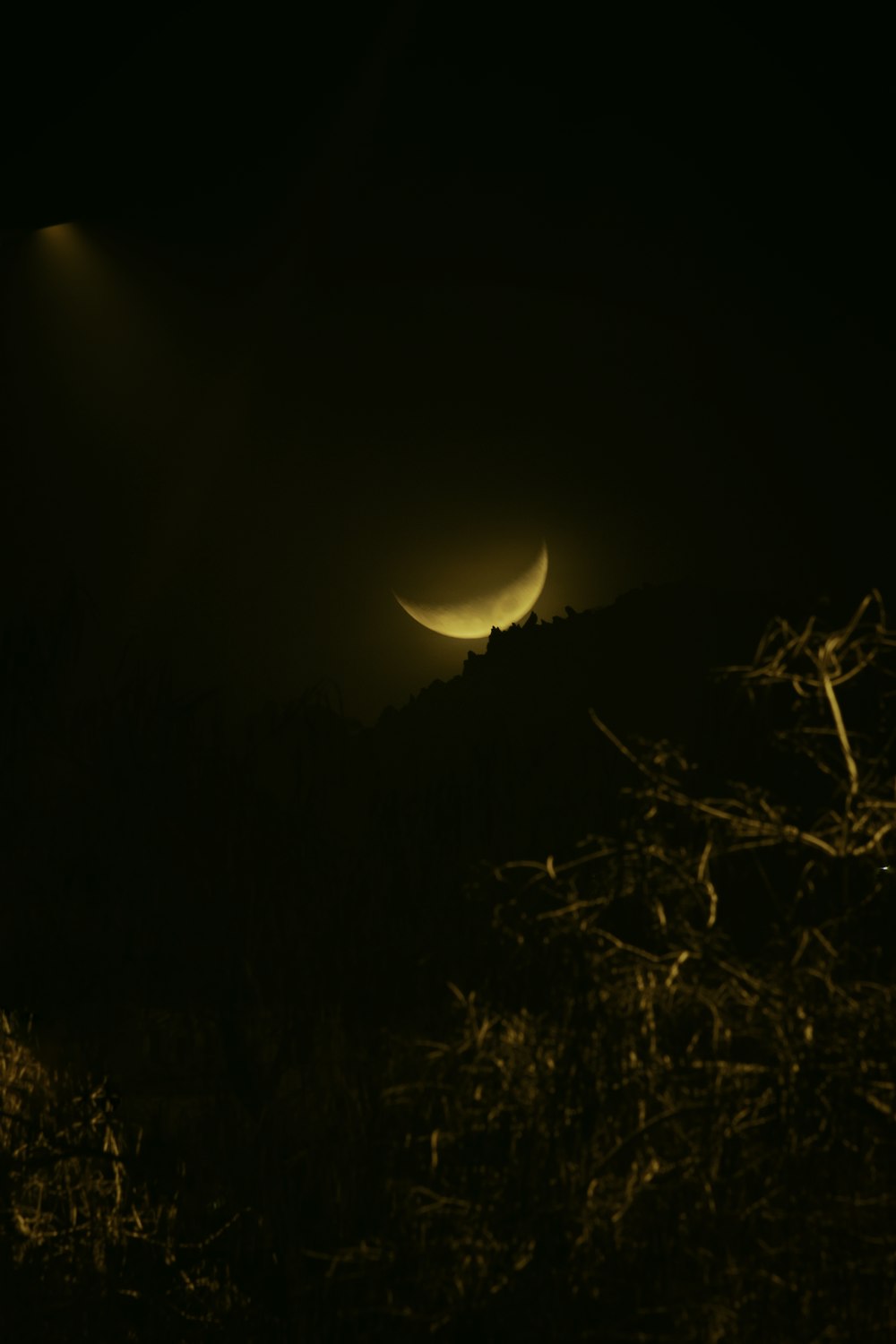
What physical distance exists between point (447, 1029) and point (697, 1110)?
11.9 feet

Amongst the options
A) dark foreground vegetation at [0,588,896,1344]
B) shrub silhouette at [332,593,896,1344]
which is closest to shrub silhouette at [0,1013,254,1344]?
dark foreground vegetation at [0,588,896,1344]

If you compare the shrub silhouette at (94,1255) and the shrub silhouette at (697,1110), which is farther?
the shrub silhouette at (94,1255)

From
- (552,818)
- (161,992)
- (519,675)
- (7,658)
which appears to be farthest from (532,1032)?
(519,675)

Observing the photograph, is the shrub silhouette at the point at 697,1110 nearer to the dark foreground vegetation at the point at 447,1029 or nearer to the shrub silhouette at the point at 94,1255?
the dark foreground vegetation at the point at 447,1029

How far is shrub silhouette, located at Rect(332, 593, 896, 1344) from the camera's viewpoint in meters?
4.69

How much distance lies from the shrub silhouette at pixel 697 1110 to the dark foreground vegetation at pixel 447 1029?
2 cm

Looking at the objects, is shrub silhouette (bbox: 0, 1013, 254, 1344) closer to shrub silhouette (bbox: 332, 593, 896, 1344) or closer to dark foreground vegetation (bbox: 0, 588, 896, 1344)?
dark foreground vegetation (bbox: 0, 588, 896, 1344)

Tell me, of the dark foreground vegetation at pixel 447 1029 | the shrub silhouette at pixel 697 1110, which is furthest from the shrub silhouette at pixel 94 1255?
the shrub silhouette at pixel 697 1110

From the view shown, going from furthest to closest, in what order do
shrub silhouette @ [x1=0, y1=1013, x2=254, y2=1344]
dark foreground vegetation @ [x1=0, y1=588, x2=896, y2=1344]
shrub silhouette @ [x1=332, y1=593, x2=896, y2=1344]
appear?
shrub silhouette @ [x1=0, y1=1013, x2=254, y2=1344]
dark foreground vegetation @ [x1=0, y1=588, x2=896, y2=1344]
shrub silhouette @ [x1=332, y1=593, x2=896, y2=1344]

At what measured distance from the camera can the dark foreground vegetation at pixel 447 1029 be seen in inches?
190

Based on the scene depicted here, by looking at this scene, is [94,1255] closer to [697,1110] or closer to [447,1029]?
[447,1029]

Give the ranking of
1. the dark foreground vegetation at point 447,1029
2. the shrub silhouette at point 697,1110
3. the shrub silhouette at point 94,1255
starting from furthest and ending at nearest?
1. the shrub silhouette at point 94,1255
2. the dark foreground vegetation at point 447,1029
3. the shrub silhouette at point 697,1110

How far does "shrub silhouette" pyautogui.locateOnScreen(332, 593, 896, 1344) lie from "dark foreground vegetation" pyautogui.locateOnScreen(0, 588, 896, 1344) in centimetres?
2

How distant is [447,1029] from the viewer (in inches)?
339
